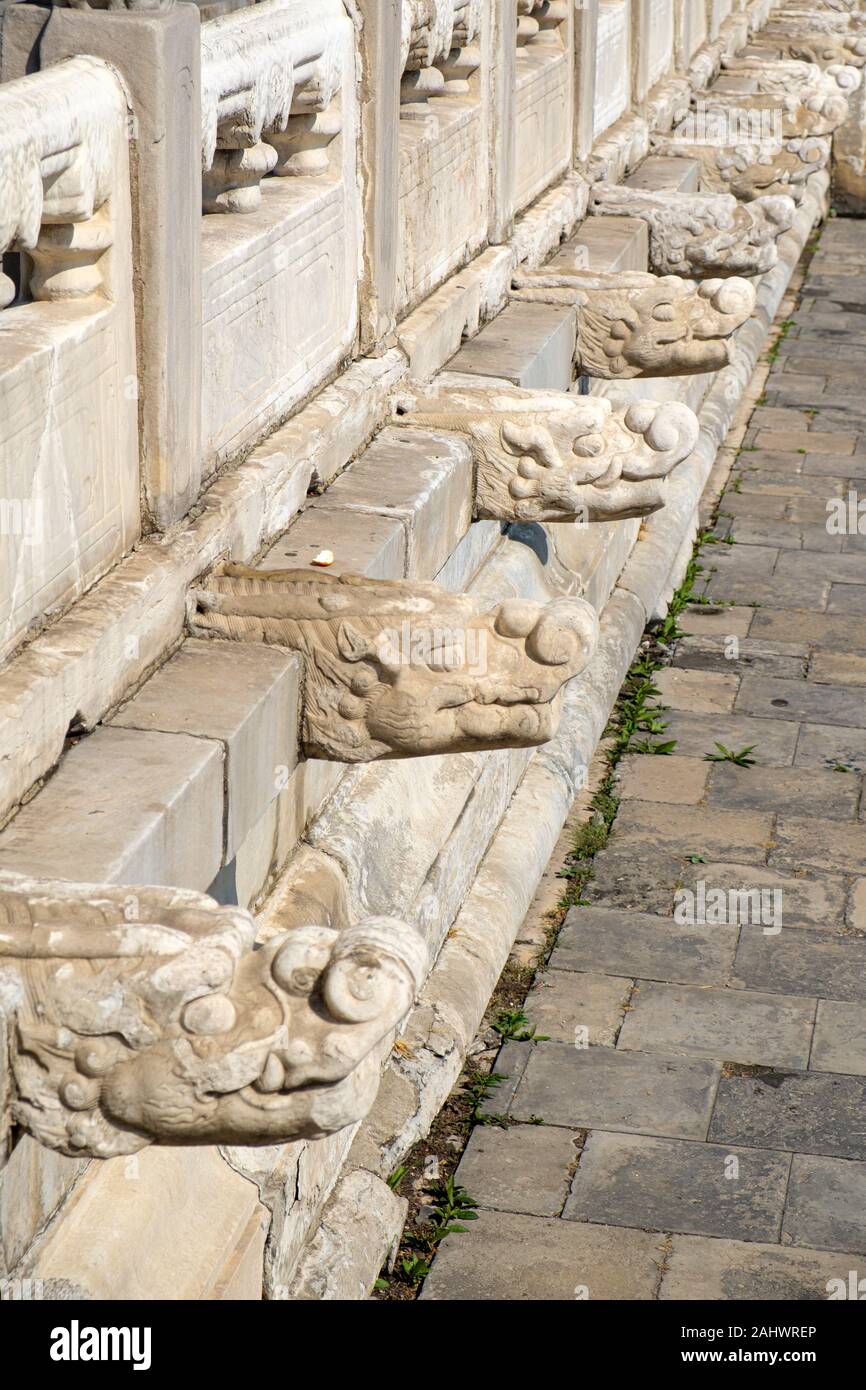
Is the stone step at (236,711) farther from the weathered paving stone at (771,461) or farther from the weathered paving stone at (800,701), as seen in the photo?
the weathered paving stone at (771,461)

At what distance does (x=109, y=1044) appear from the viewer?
2.51 m

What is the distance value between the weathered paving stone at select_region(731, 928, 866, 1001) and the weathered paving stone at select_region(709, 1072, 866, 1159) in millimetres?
466

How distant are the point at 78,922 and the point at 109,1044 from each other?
18 cm

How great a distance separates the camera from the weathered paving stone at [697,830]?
6203 mm

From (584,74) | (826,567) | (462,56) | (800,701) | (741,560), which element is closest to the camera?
(462,56)

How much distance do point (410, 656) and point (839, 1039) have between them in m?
2.18

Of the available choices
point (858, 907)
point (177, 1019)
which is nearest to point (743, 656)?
point (858, 907)

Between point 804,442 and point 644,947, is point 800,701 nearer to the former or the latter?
point 644,947

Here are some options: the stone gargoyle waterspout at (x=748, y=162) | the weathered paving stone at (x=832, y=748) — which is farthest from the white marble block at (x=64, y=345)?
the stone gargoyle waterspout at (x=748, y=162)

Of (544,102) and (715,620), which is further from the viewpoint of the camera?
(715,620)

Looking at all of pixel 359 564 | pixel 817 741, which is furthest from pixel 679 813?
pixel 359 564

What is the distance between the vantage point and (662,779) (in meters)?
6.69

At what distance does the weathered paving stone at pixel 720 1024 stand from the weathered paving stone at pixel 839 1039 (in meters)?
0.03

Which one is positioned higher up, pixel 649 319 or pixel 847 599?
pixel 649 319
